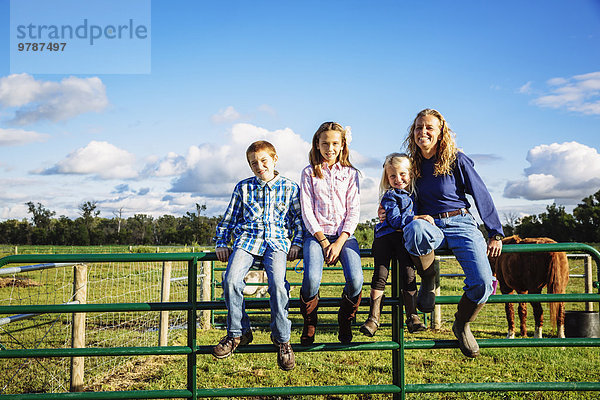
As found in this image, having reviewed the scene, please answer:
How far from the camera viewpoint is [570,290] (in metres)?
14.3

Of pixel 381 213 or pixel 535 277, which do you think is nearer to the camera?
pixel 381 213

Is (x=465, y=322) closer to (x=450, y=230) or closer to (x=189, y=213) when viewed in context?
(x=450, y=230)

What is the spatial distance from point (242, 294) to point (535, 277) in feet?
20.1

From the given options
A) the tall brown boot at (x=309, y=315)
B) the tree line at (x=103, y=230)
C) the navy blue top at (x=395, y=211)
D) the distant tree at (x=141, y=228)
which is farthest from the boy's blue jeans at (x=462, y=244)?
the distant tree at (x=141, y=228)

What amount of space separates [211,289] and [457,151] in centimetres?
615

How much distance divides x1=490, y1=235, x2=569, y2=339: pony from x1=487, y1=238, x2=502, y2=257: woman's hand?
413cm

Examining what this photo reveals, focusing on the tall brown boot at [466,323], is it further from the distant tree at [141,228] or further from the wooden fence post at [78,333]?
the distant tree at [141,228]

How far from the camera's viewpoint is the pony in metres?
7.05

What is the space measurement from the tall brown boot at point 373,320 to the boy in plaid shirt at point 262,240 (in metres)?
0.47

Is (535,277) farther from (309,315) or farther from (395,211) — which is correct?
(309,315)

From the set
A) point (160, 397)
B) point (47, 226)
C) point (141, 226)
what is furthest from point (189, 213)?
point (160, 397)

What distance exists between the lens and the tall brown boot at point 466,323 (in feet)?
9.77

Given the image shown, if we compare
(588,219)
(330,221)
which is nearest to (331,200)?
(330,221)

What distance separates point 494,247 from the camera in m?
2.96
